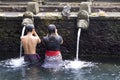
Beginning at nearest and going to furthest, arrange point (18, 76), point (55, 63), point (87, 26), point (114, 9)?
point (18, 76) < point (55, 63) < point (87, 26) < point (114, 9)

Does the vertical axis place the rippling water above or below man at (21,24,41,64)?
below

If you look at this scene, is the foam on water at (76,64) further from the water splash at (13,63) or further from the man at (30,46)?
the water splash at (13,63)

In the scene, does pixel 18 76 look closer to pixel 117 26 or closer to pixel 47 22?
pixel 47 22

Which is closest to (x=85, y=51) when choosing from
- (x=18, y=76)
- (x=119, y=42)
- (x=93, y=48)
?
(x=93, y=48)

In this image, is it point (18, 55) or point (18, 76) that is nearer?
point (18, 76)

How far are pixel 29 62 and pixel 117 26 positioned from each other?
161 inches

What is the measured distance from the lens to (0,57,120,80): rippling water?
13823mm

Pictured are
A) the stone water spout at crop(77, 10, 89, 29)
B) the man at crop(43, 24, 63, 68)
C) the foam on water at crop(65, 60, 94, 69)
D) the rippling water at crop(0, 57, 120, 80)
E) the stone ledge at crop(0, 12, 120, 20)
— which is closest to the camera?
the rippling water at crop(0, 57, 120, 80)

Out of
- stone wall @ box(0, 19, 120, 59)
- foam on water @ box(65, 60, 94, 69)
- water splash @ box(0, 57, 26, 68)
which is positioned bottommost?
foam on water @ box(65, 60, 94, 69)

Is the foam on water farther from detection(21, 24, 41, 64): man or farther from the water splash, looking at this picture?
the water splash

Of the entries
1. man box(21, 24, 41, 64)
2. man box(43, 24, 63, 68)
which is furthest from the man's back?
man box(43, 24, 63, 68)

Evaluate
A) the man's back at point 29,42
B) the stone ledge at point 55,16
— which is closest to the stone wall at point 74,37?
the stone ledge at point 55,16

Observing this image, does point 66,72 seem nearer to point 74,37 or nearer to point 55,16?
point 74,37

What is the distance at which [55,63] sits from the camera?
48.8 ft
